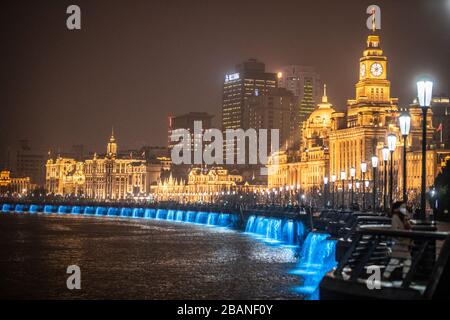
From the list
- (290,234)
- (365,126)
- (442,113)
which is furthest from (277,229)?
(442,113)

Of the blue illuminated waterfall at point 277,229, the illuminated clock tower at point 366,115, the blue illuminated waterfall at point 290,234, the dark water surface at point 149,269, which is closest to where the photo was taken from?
the dark water surface at point 149,269

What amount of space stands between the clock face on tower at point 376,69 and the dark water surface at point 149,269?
10185cm

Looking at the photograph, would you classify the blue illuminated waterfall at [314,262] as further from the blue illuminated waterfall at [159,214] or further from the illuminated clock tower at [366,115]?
the illuminated clock tower at [366,115]

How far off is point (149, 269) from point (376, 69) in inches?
5055

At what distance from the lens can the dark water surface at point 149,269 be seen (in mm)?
33906

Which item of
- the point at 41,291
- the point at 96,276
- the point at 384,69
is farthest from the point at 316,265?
the point at 384,69

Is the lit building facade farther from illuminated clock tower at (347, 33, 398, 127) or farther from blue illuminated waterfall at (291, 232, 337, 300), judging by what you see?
blue illuminated waterfall at (291, 232, 337, 300)

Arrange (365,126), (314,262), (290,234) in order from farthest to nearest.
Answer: (365,126) < (290,234) < (314,262)

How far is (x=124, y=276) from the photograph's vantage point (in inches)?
1580

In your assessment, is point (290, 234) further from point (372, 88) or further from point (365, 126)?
point (372, 88)

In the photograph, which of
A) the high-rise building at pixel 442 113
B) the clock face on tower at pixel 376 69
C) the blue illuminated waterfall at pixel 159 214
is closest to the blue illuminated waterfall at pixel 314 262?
the blue illuminated waterfall at pixel 159 214

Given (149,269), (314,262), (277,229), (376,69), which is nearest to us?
(149,269)

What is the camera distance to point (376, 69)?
541ft
